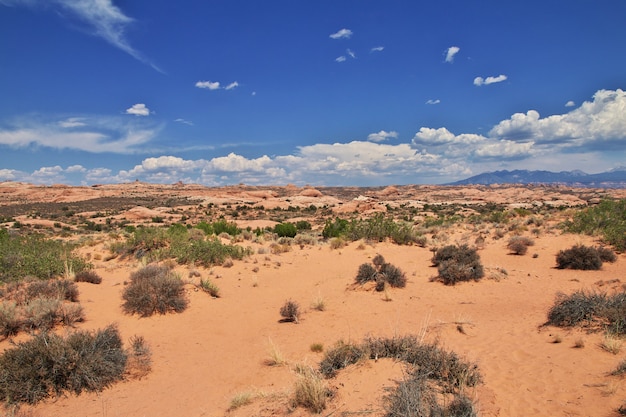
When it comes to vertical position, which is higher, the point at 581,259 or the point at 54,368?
the point at 54,368

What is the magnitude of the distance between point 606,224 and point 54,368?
71.8 ft

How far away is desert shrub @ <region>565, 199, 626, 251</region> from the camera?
15.2 m

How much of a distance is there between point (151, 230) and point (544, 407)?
15.9m

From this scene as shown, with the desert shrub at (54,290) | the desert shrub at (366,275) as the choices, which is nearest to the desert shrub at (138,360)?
the desert shrub at (54,290)

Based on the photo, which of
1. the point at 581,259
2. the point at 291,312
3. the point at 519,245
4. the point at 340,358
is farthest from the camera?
the point at 519,245

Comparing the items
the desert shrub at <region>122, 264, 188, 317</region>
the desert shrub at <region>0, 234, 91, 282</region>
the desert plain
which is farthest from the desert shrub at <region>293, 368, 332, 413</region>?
the desert shrub at <region>0, 234, 91, 282</region>

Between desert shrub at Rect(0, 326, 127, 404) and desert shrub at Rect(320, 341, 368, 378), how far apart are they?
347cm

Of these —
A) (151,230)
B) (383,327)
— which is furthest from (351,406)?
(151,230)

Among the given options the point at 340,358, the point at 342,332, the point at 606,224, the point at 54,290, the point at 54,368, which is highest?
the point at 54,290

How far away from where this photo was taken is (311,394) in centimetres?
444

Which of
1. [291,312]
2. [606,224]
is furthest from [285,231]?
[606,224]

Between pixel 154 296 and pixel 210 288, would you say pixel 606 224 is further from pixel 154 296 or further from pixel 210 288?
pixel 154 296

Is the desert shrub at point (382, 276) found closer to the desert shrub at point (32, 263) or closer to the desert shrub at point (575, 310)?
the desert shrub at point (575, 310)

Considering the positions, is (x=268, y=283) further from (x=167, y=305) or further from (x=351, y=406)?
(x=351, y=406)
